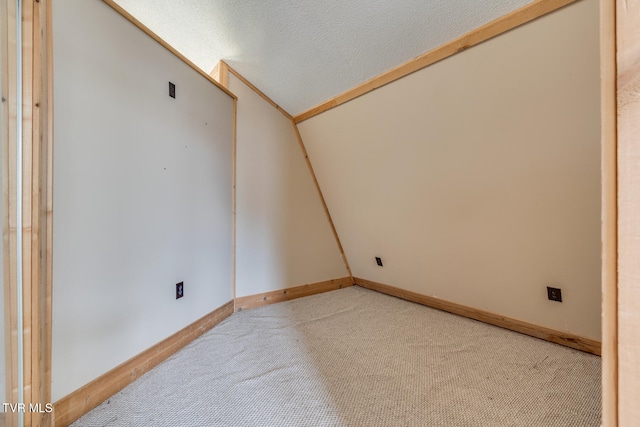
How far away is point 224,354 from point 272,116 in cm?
206

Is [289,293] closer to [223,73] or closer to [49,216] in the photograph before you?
[49,216]

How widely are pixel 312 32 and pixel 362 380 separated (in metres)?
2.06

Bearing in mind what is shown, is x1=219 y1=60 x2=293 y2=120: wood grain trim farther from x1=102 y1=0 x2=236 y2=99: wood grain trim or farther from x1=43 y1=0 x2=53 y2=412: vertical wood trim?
x1=43 y1=0 x2=53 y2=412: vertical wood trim

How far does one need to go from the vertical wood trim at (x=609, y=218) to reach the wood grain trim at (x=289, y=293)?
7.32 feet

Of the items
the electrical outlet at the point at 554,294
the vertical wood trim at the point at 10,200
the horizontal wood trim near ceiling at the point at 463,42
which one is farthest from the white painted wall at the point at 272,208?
the electrical outlet at the point at 554,294

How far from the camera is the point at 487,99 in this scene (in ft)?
4.62

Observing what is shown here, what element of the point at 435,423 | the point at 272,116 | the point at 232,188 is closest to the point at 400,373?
the point at 435,423

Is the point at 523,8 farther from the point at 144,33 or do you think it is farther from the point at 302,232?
the point at 302,232

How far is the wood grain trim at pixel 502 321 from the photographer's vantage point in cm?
160

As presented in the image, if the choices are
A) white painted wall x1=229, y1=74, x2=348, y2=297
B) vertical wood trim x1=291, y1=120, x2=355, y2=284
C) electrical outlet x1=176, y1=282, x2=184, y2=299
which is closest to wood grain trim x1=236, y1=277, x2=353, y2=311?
white painted wall x1=229, y1=74, x2=348, y2=297

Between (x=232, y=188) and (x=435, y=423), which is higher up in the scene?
(x=232, y=188)

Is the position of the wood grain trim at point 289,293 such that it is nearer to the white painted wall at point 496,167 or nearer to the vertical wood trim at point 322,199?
the vertical wood trim at point 322,199

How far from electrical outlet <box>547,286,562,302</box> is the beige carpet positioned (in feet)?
1.07

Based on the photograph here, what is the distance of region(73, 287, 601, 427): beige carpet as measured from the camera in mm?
1082
